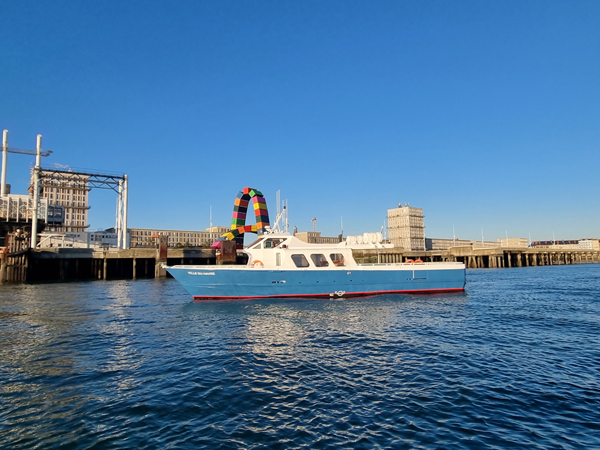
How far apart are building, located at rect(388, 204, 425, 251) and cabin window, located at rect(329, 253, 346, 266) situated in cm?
12993

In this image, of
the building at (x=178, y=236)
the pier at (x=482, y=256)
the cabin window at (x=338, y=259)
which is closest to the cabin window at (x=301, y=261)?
the cabin window at (x=338, y=259)

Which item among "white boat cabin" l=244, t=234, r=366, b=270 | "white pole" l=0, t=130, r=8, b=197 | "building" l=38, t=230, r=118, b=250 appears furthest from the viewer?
"white pole" l=0, t=130, r=8, b=197

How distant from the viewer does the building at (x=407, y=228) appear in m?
152

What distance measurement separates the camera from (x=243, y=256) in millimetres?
52344

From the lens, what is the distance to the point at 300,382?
901 centimetres

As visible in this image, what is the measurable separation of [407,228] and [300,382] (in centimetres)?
15058

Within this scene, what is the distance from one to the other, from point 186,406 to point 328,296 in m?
17.5

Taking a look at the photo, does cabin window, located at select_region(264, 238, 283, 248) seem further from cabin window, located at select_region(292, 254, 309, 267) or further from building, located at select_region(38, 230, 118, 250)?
building, located at select_region(38, 230, 118, 250)

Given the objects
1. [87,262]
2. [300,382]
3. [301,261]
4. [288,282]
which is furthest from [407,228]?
[300,382]

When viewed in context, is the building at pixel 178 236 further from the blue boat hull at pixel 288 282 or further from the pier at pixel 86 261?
the blue boat hull at pixel 288 282

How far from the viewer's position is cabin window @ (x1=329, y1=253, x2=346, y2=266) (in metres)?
Result: 25.4

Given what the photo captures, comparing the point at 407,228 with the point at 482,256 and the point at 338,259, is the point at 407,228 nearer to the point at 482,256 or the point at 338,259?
the point at 482,256

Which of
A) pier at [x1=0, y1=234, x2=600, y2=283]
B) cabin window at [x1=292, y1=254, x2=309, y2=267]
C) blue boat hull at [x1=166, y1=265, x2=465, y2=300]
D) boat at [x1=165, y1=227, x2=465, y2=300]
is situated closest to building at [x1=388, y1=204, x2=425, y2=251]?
pier at [x1=0, y1=234, x2=600, y2=283]

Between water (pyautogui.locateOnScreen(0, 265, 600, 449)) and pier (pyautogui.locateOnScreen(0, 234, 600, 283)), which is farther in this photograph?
pier (pyautogui.locateOnScreen(0, 234, 600, 283))
